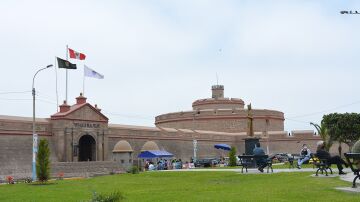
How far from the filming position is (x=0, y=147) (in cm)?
3738

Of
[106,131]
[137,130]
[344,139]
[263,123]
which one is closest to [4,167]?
[106,131]

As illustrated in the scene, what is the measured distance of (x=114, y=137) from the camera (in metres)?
49.0

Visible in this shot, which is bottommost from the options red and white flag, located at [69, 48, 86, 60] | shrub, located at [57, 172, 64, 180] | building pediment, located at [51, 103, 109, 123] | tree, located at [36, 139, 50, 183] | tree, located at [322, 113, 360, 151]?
shrub, located at [57, 172, 64, 180]

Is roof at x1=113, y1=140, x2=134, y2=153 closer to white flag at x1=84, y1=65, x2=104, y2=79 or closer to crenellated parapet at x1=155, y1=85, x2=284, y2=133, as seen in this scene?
white flag at x1=84, y1=65, x2=104, y2=79

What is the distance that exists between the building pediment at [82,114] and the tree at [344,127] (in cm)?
2588

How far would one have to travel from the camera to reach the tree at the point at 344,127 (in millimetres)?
54688

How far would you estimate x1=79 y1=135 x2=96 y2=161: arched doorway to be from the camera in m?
46.0

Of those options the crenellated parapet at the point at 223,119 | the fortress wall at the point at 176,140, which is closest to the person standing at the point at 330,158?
the fortress wall at the point at 176,140

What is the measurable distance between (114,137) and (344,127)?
84.4 feet

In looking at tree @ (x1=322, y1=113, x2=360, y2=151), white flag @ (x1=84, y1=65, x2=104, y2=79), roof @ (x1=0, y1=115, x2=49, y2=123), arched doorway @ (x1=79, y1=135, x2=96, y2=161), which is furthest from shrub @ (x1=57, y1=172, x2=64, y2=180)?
tree @ (x1=322, y1=113, x2=360, y2=151)

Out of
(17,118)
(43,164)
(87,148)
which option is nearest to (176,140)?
(87,148)

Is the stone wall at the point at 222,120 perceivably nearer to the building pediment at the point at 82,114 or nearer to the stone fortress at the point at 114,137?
the stone fortress at the point at 114,137

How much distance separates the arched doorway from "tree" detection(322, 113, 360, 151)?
2695 centimetres

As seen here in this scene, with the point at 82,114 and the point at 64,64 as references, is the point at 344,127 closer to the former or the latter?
the point at 82,114
